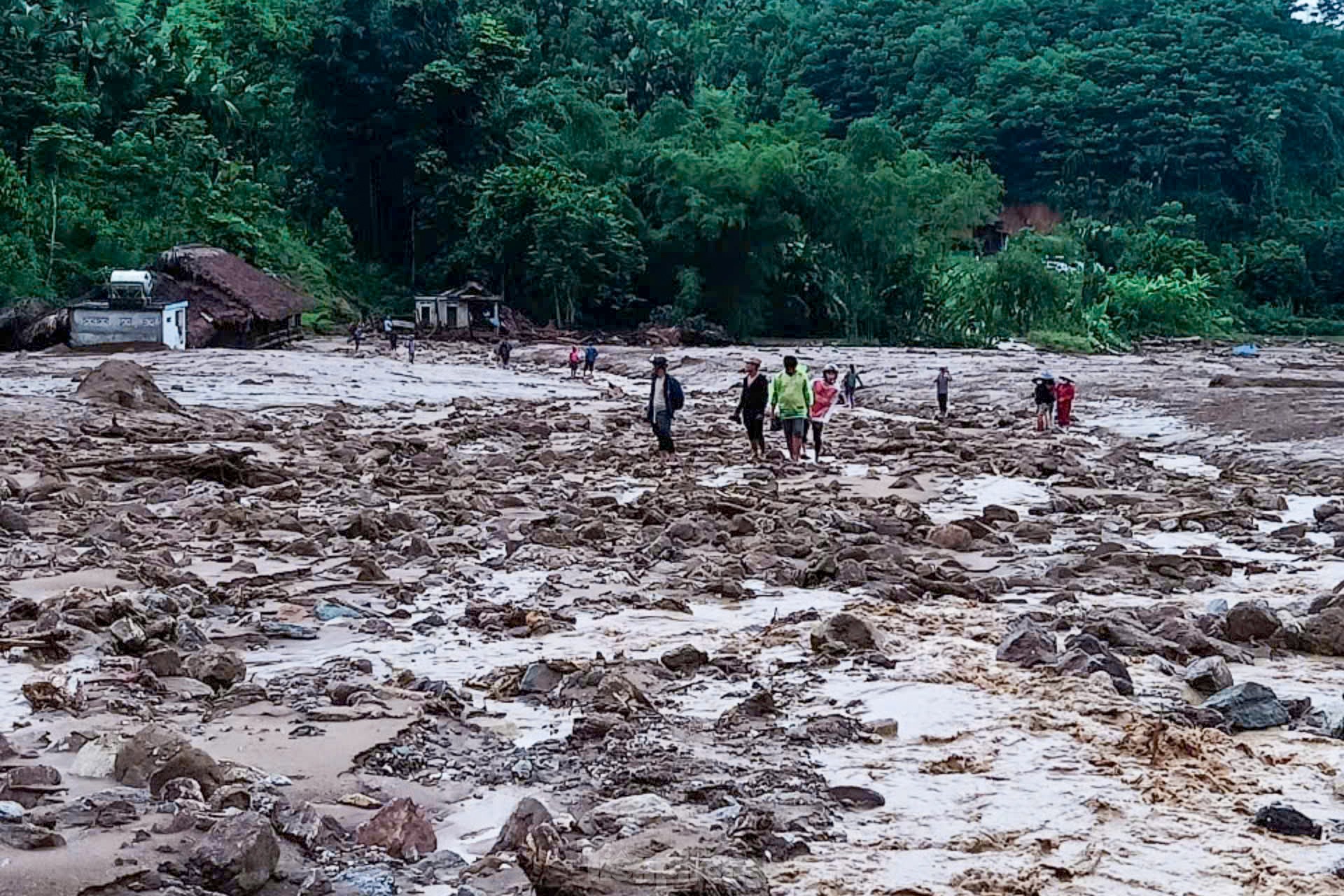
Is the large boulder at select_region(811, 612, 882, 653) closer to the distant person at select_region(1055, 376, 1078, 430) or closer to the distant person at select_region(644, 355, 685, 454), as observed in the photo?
the distant person at select_region(644, 355, 685, 454)

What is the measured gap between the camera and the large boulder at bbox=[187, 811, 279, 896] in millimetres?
3986

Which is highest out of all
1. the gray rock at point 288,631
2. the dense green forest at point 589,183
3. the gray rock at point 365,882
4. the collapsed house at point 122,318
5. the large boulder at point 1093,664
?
the dense green forest at point 589,183

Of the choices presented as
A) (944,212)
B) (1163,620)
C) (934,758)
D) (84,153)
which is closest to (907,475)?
(1163,620)

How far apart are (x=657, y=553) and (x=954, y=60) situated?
80564 millimetres

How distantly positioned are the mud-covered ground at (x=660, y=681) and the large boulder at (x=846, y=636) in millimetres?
21

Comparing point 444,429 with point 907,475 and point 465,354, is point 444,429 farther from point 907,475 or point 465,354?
point 465,354

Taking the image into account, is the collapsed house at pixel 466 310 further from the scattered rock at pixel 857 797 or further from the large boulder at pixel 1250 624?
the scattered rock at pixel 857 797

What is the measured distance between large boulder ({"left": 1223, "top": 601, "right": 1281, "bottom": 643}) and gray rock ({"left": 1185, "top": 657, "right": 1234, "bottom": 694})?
94 cm

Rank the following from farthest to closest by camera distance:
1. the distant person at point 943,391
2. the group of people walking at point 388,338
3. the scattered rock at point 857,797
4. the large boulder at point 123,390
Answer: the group of people walking at point 388,338, the distant person at point 943,391, the large boulder at point 123,390, the scattered rock at point 857,797

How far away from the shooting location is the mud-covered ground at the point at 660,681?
14.3 ft

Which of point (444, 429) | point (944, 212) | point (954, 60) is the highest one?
point (954, 60)

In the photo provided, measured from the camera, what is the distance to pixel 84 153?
44906 millimetres

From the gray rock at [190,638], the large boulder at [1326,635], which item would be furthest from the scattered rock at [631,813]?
the large boulder at [1326,635]

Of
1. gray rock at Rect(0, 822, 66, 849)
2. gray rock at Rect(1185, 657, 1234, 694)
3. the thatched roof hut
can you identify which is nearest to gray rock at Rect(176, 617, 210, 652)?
gray rock at Rect(0, 822, 66, 849)
